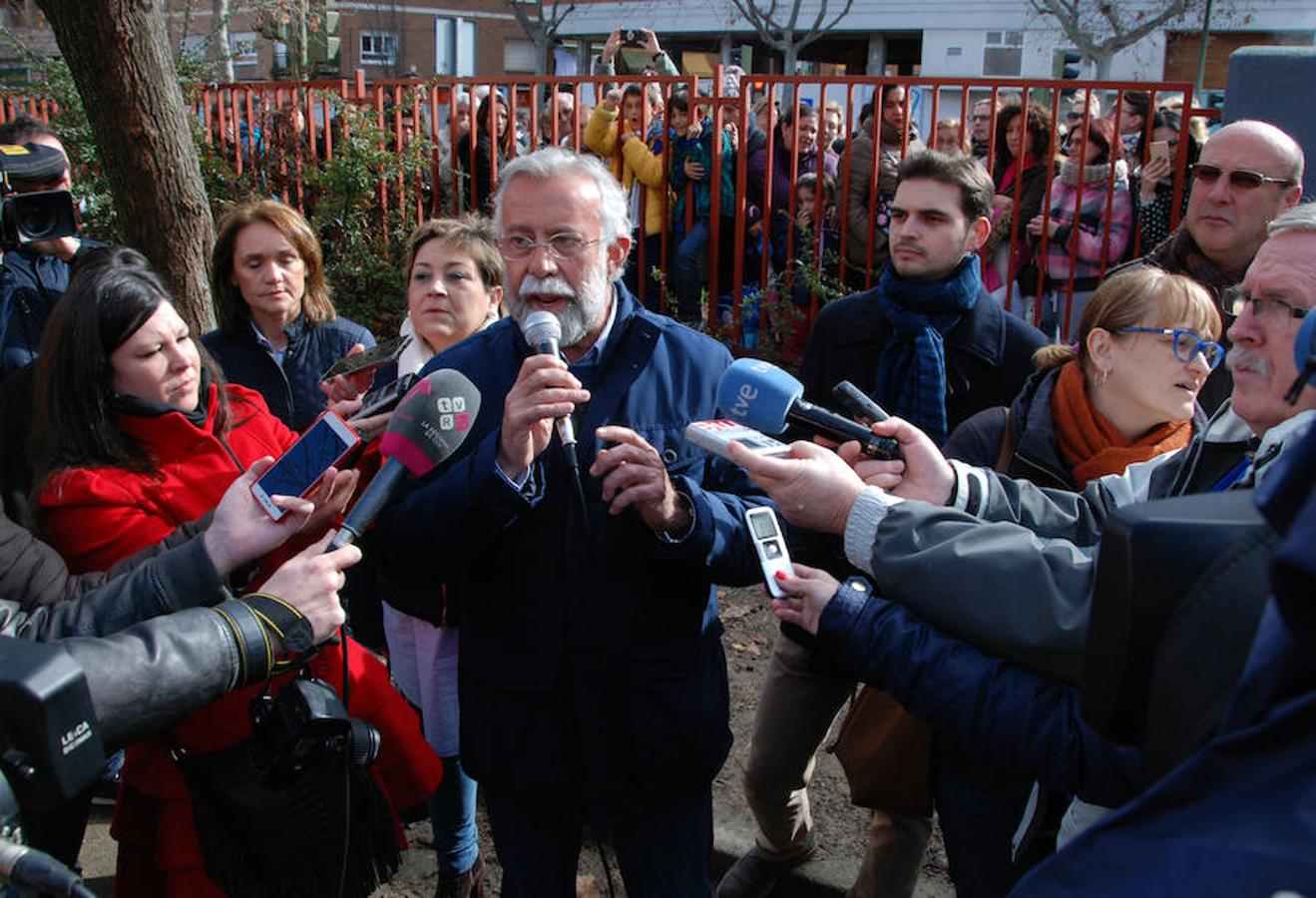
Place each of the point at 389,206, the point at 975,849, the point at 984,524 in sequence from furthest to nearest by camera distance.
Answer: the point at 389,206 → the point at 975,849 → the point at 984,524

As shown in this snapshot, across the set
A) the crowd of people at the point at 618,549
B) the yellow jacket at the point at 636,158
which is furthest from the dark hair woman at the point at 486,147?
the crowd of people at the point at 618,549

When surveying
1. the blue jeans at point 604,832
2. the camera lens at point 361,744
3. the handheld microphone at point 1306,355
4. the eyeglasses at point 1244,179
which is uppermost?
the eyeglasses at point 1244,179

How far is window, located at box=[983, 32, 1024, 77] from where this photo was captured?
3077 centimetres

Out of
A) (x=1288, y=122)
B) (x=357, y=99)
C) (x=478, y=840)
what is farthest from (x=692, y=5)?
(x=478, y=840)

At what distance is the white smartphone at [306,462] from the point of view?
2.05 metres

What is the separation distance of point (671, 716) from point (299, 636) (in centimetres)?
77

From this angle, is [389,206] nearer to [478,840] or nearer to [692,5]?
[478,840]

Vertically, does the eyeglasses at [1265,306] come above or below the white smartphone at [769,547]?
above

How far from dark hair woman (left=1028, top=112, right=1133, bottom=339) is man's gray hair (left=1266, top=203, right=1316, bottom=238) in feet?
13.5

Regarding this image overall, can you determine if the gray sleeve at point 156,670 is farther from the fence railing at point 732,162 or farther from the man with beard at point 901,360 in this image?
the fence railing at point 732,162

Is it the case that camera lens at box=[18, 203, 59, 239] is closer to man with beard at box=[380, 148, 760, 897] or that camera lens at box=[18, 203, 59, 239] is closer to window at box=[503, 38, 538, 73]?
man with beard at box=[380, 148, 760, 897]

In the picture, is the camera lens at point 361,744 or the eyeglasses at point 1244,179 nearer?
the camera lens at point 361,744

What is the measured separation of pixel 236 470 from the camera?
2.51m

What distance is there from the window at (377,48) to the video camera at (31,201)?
132ft
